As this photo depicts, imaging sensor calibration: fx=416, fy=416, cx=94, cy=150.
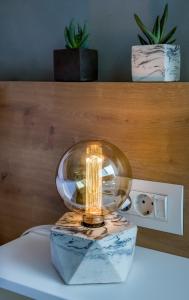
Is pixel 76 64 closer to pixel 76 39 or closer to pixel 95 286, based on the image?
pixel 76 39

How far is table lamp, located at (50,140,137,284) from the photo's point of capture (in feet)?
2.23

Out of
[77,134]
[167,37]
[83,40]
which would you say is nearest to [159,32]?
[167,37]

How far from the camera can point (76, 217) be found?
778 mm

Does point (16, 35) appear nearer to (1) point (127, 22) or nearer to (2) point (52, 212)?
(1) point (127, 22)

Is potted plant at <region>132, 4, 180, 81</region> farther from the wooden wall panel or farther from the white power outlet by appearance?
the white power outlet

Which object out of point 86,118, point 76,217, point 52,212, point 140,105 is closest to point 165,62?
point 140,105

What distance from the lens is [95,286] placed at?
693 millimetres

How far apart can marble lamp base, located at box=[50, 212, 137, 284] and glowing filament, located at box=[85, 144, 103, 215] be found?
44 mm

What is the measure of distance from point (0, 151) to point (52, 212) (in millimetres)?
205

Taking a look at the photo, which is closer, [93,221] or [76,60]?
[93,221]

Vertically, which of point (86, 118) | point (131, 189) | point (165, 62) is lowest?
point (131, 189)

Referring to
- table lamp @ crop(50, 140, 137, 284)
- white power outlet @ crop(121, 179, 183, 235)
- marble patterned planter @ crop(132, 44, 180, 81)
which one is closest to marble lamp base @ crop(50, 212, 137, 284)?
table lamp @ crop(50, 140, 137, 284)

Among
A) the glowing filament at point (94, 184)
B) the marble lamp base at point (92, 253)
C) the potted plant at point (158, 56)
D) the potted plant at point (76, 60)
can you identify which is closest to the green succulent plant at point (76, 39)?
the potted plant at point (76, 60)

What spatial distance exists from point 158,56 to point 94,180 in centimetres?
25
